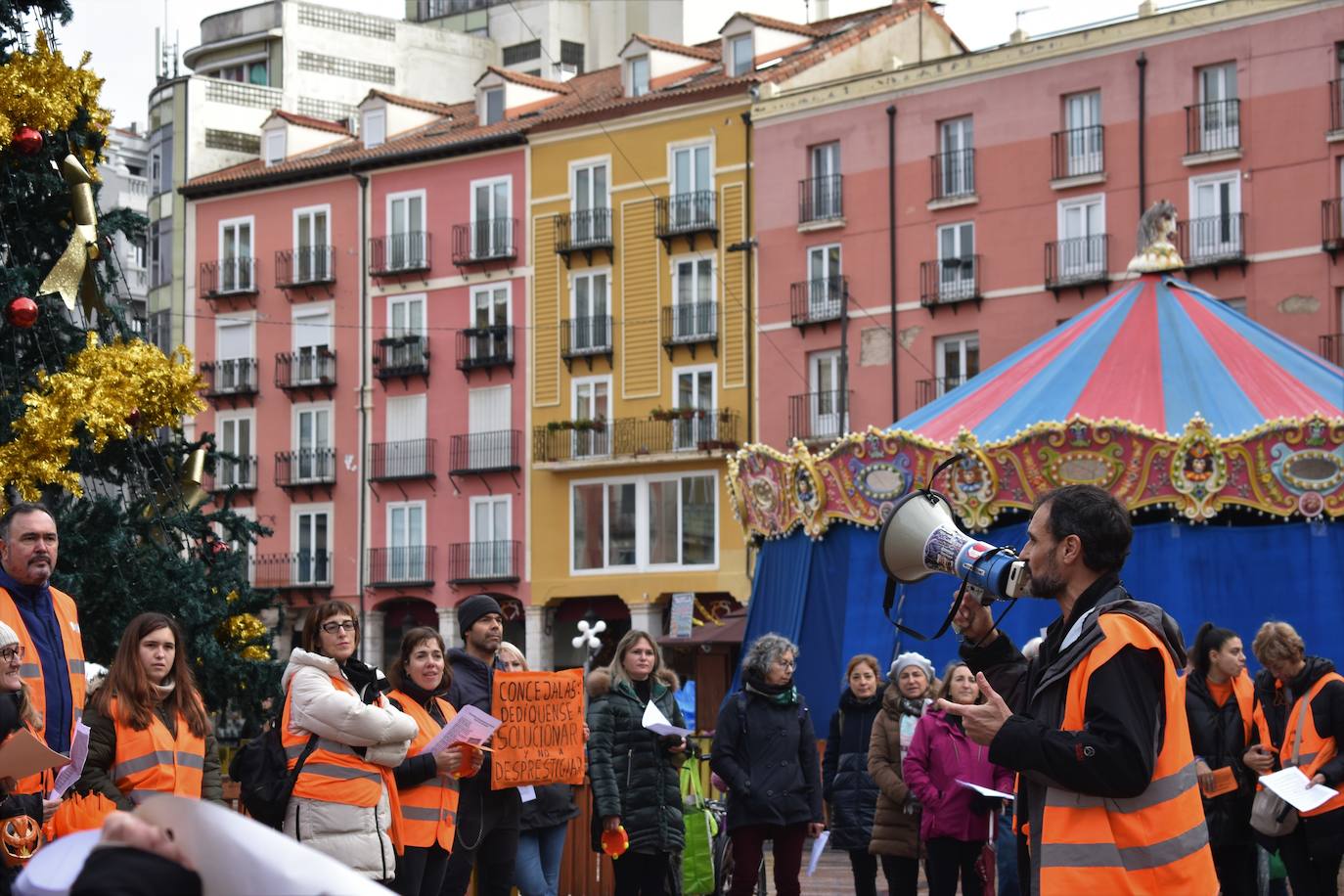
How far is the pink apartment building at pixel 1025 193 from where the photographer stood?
116ft

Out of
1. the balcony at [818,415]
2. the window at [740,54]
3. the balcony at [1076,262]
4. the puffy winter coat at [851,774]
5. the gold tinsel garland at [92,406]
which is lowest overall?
the puffy winter coat at [851,774]

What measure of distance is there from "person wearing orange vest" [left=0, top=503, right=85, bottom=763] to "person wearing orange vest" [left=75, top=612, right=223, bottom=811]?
0.56 ft

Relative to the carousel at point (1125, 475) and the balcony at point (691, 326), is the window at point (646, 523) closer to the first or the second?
the balcony at point (691, 326)

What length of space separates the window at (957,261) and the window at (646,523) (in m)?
6.75

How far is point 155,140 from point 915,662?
44340 millimetres

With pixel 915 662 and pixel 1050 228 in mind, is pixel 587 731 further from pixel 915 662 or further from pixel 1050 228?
pixel 1050 228

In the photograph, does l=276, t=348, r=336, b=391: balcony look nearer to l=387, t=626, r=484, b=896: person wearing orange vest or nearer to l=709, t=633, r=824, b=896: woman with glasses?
l=709, t=633, r=824, b=896: woman with glasses

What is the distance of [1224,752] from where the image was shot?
1210 cm

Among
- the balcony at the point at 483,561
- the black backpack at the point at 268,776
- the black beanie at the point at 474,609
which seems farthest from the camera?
the balcony at the point at 483,561

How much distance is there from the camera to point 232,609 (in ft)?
48.2

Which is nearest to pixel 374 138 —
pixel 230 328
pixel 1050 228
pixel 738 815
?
pixel 230 328

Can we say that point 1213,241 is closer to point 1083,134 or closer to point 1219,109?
point 1219,109

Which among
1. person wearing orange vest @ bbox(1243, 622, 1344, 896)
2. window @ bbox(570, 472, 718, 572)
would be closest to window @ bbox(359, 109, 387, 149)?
window @ bbox(570, 472, 718, 572)

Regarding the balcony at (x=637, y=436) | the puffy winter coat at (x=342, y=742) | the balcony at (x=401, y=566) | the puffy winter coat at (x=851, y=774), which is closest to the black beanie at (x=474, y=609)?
the puffy winter coat at (x=342, y=742)
